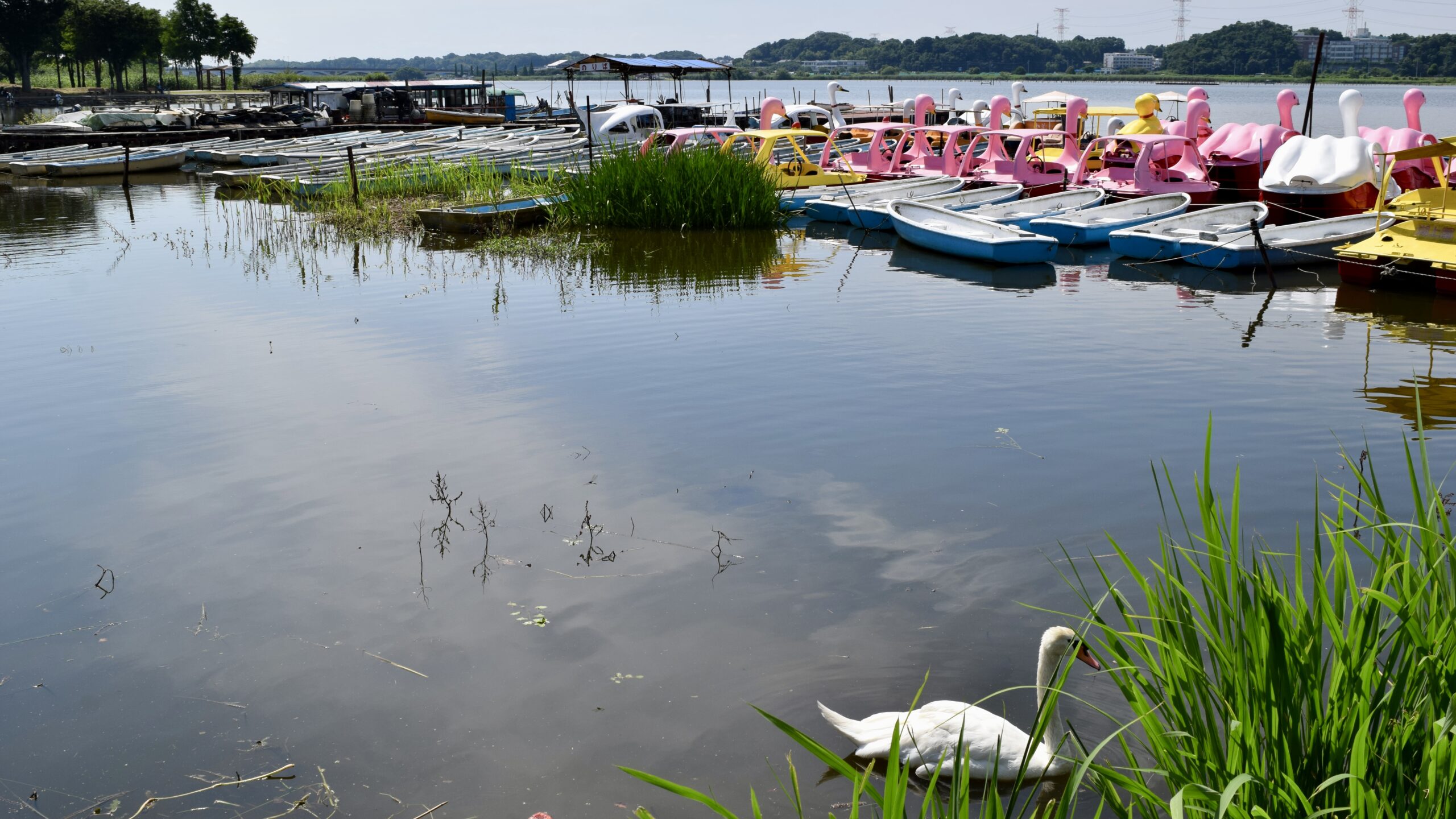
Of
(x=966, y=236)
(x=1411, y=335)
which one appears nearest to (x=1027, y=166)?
(x=966, y=236)

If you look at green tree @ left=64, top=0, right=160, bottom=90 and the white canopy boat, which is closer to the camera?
the white canopy boat

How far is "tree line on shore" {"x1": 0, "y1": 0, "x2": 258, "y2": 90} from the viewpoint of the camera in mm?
70750

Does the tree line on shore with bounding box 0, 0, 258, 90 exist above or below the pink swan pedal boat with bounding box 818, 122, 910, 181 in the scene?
above

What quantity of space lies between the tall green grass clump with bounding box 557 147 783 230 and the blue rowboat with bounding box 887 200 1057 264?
242 centimetres

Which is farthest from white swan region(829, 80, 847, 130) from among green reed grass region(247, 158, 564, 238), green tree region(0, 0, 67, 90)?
green tree region(0, 0, 67, 90)

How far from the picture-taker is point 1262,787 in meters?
2.75

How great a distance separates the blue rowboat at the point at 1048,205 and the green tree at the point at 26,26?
6898 centimetres

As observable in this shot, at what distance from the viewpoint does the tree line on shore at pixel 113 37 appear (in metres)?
70.8

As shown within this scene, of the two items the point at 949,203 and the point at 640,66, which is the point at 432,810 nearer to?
the point at 949,203

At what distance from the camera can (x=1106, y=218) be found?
18781 mm

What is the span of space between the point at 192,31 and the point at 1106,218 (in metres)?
82.8

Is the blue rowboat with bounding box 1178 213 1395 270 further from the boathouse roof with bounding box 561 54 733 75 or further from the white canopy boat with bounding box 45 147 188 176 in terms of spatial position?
the boathouse roof with bounding box 561 54 733 75

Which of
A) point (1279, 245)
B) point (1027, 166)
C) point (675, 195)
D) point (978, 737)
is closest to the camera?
point (978, 737)

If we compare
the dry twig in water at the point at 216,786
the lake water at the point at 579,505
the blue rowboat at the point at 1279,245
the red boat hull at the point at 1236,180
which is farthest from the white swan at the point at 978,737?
the red boat hull at the point at 1236,180
